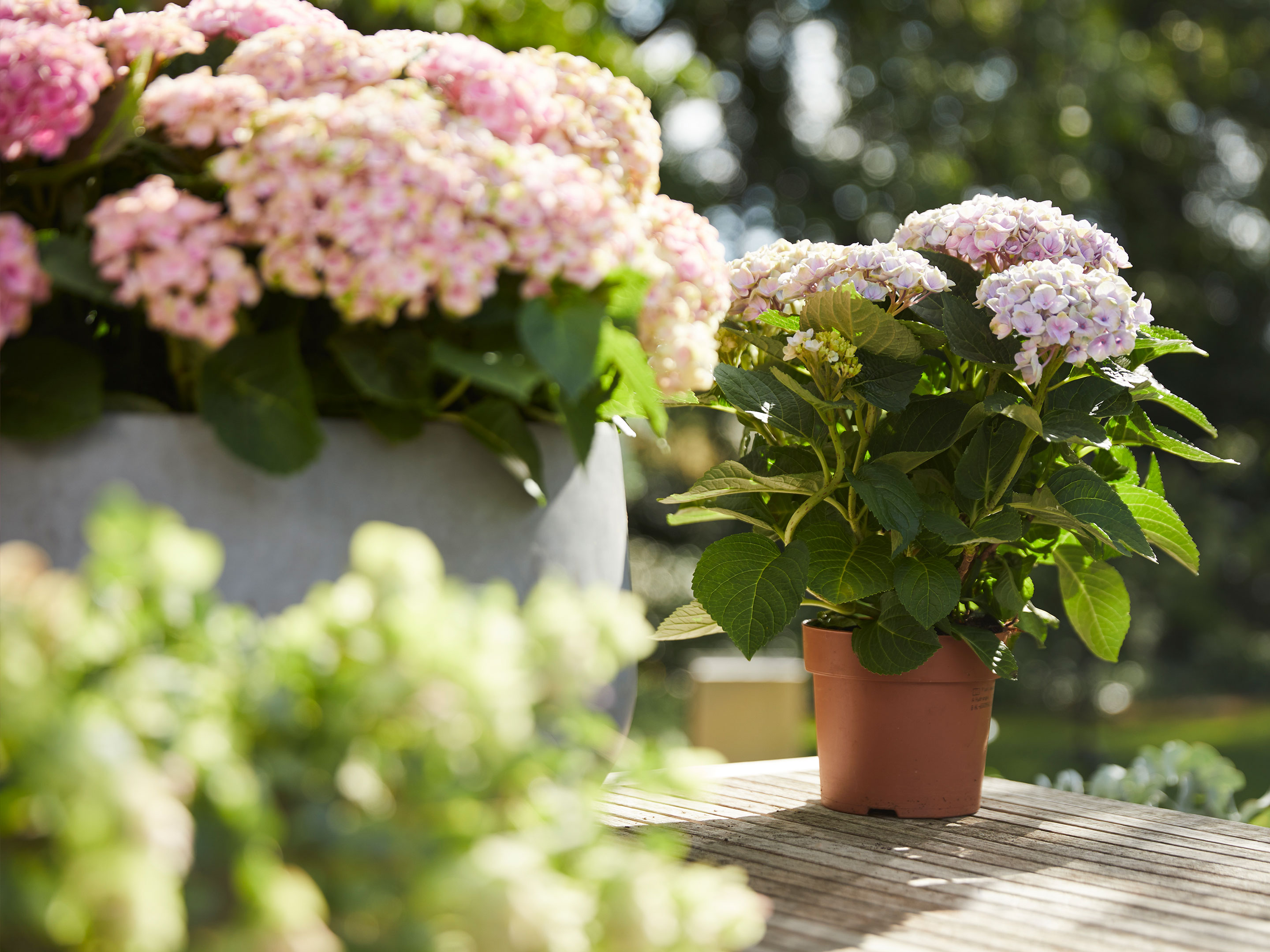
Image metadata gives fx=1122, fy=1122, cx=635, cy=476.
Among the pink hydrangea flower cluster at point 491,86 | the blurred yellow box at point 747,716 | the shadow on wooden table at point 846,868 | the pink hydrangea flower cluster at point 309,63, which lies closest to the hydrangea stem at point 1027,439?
the shadow on wooden table at point 846,868

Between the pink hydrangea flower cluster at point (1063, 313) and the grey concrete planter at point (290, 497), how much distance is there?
1.70ft

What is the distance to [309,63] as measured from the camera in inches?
34.6

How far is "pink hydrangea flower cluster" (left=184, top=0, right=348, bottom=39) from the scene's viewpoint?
3.24ft

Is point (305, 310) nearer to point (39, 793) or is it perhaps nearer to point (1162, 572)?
point (39, 793)

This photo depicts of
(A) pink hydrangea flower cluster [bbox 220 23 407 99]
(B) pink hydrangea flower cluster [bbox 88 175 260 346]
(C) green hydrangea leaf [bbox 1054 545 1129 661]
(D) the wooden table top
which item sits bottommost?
(D) the wooden table top

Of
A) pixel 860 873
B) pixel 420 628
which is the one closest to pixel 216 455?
pixel 420 628

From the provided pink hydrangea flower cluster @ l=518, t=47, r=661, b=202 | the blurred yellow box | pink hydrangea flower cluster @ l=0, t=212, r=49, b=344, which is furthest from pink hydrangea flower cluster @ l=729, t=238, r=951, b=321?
the blurred yellow box

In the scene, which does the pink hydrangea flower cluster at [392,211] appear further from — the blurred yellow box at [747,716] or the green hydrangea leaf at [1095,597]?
the blurred yellow box at [747,716]

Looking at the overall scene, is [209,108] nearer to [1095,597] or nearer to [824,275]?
[824,275]

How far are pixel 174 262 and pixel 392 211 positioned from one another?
15 cm

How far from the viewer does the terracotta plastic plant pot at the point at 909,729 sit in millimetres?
1239

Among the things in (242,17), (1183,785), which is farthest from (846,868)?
(1183,785)

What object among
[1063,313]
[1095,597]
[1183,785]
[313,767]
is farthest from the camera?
[1183,785]

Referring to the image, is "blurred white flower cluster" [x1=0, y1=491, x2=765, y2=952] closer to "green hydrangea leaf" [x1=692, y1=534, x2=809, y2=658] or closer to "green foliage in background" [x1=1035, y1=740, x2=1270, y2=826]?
"green hydrangea leaf" [x1=692, y1=534, x2=809, y2=658]
